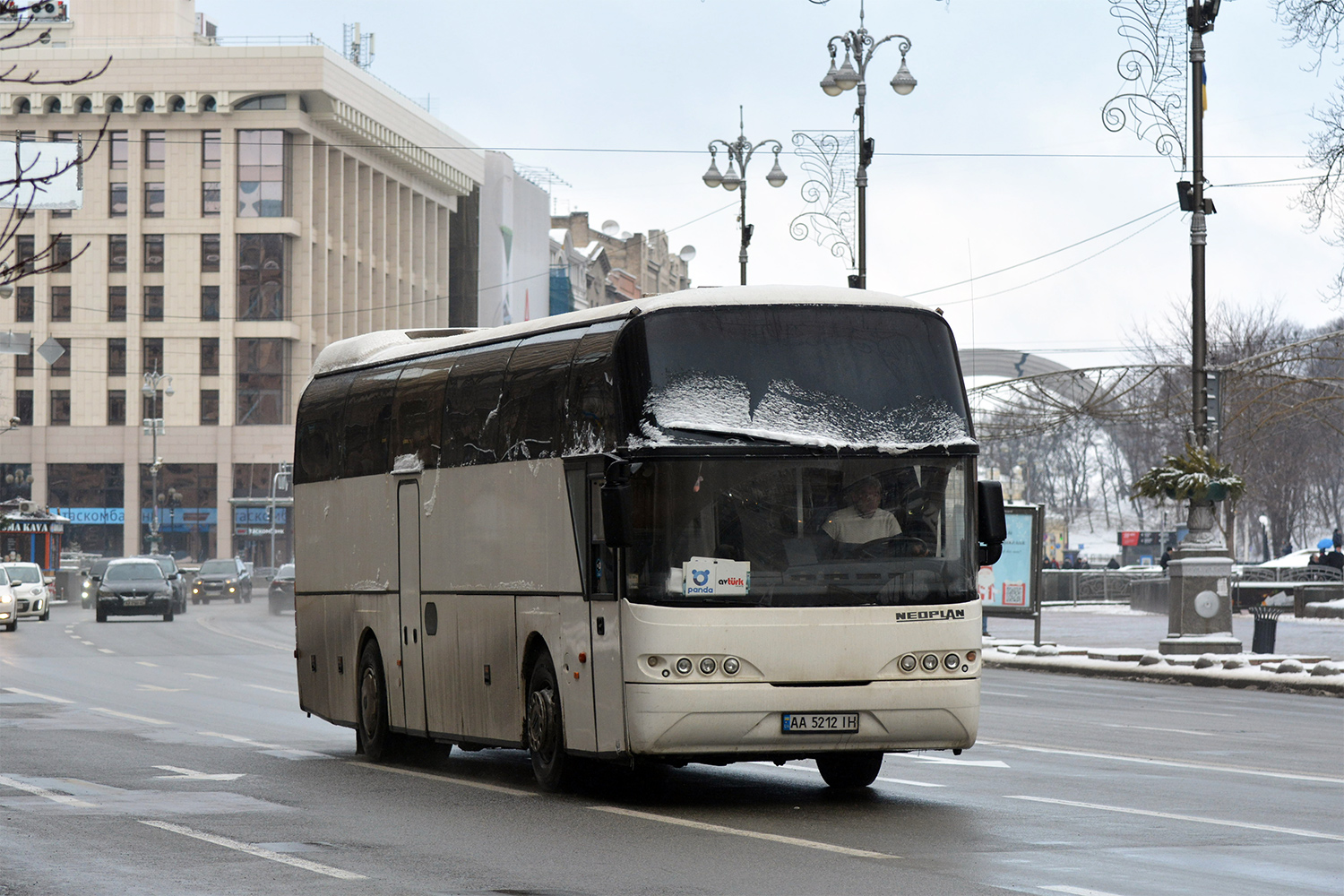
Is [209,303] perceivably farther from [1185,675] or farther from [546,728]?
[546,728]

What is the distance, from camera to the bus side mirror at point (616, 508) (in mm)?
11984

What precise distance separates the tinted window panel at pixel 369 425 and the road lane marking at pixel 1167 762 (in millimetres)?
5463

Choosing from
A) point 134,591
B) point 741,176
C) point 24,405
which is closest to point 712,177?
point 741,176

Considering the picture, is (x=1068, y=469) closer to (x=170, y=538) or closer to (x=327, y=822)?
(x=170, y=538)

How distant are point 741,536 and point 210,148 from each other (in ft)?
314

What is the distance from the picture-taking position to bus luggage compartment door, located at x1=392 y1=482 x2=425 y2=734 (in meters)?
15.4

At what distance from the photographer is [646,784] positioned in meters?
13.9

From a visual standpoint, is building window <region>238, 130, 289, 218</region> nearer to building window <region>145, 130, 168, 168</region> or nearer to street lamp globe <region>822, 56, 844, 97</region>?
building window <region>145, 130, 168, 168</region>

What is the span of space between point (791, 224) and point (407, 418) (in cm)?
2448

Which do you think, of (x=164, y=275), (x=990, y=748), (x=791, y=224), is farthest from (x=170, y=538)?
(x=990, y=748)

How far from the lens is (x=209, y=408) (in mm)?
105688

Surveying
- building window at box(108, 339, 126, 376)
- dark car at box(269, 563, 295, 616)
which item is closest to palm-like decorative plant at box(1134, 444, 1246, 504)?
dark car at box(269, 563, 295, 616)

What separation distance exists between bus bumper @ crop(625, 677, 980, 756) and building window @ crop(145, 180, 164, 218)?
3789 inches

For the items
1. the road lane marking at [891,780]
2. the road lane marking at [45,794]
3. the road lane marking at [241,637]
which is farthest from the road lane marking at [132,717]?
the road lane marking at [241,637]
